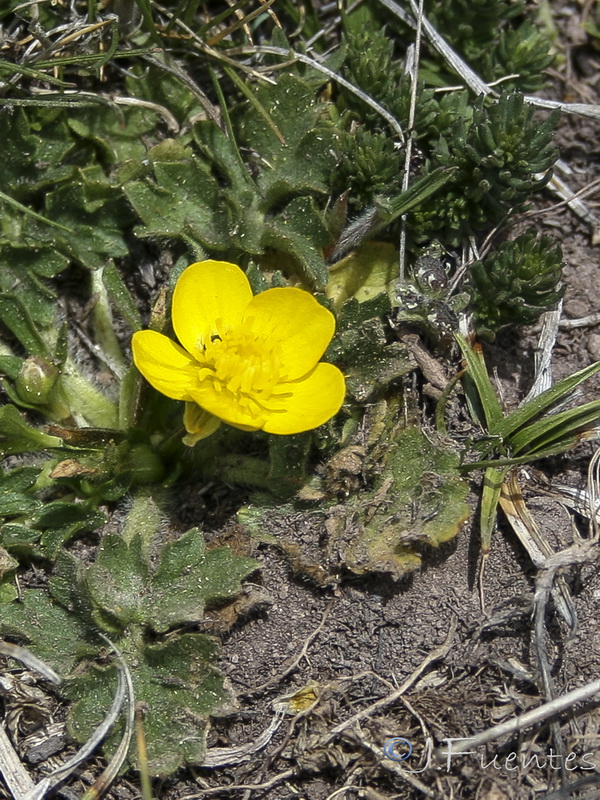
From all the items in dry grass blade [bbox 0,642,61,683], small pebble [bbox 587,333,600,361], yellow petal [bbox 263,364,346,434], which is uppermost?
yellow petal [bbox 263,364,346,434]

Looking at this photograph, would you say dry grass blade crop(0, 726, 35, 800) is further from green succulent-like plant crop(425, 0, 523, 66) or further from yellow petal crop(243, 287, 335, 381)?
green succulent-like plant crop(425, 0, 523, 66)

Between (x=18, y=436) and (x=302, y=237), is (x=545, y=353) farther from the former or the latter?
(x=18, y=436)

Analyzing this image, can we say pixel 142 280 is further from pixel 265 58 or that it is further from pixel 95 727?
pixel 95 727

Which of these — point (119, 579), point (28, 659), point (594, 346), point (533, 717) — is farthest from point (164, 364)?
point (594, 346)

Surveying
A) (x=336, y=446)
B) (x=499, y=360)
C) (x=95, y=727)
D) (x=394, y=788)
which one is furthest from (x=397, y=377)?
(x=95, y=727)

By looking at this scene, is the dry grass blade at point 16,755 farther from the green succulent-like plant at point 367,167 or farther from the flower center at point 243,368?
the green succulent-like plant at point 367,167

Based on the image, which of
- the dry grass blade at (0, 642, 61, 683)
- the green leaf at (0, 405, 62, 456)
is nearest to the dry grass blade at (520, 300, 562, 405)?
the green leaf at (0, 405, 62, 456)

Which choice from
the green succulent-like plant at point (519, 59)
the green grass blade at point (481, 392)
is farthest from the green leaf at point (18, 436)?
the green succulent-like plant at point (519, 59)
